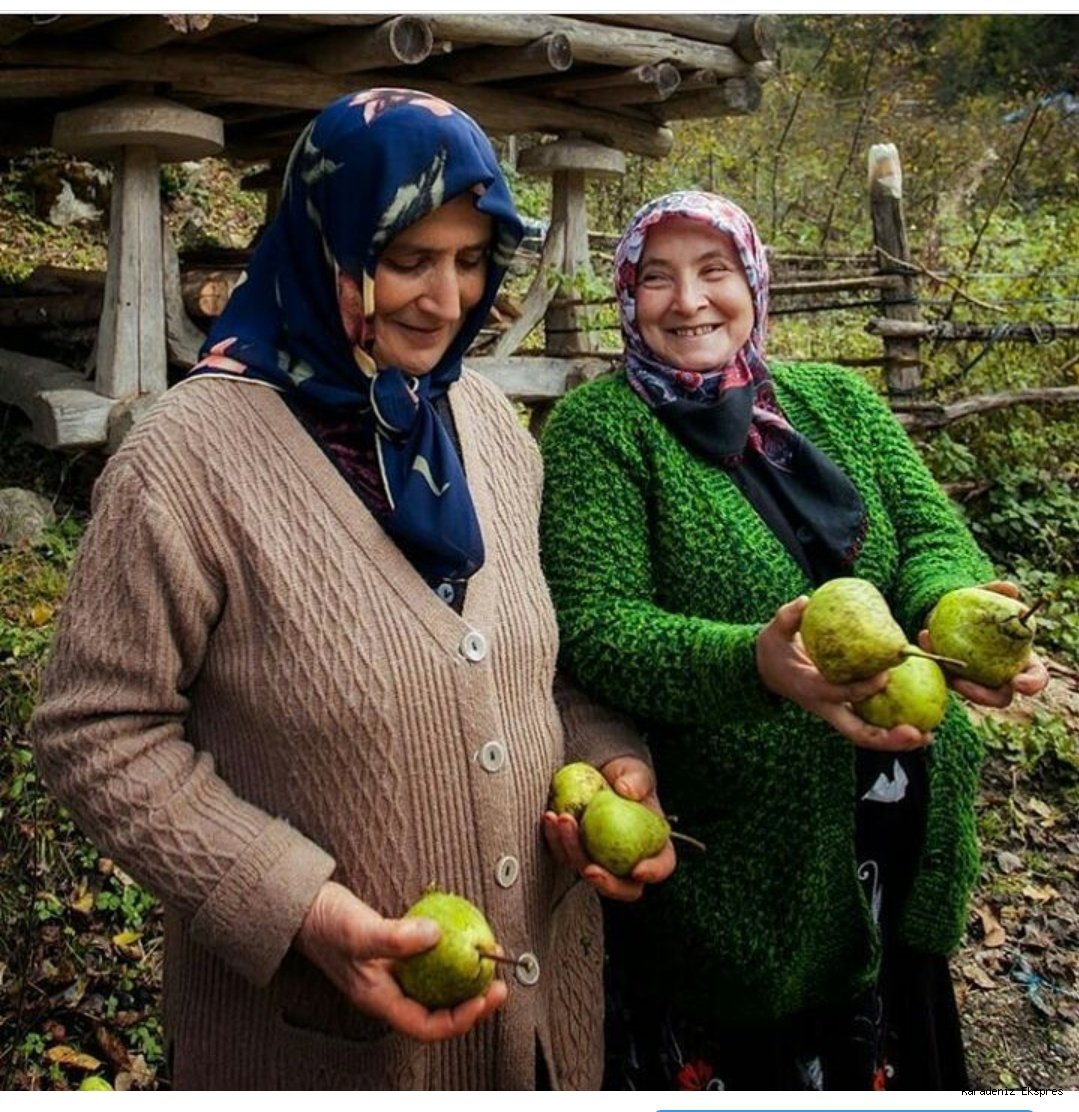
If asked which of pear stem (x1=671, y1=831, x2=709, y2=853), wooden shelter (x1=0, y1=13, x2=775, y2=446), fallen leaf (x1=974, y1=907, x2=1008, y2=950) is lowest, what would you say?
fallen leaf (x1=974, y1=907, x2=1008, y2=950)

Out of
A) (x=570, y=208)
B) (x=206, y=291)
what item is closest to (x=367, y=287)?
(x=206, y=291)

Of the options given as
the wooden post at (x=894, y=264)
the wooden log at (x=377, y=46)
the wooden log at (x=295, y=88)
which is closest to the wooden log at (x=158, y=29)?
the wooden log at (x=295, y=88)

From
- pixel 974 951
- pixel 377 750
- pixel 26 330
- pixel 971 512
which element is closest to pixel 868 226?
pixel 971 512

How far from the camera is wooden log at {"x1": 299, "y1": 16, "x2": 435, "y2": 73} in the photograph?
533 centimetres

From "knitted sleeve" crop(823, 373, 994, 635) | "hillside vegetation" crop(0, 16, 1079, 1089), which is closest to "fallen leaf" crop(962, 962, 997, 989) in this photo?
"hillside vegetation" crop(0, 16, 1079, 1089)

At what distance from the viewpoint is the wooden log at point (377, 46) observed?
5.33 metres

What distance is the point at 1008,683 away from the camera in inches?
79.4

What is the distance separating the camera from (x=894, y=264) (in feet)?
26.0

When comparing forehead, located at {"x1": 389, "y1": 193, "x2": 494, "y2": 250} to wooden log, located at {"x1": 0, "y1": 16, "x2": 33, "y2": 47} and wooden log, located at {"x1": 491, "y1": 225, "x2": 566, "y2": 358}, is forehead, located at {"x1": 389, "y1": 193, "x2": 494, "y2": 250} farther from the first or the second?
wooden log, located at {"x1": 491, "y1": 225, "x2": 566, "y2": 358}

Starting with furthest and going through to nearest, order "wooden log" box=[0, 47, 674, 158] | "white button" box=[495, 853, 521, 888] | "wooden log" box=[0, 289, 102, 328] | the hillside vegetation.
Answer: "wooden log" box=[0, 289, 102, 328]
"wooden log" box=[0, 47, 674, 158]
the hillside vegetation
"white button" box=[495, 853, 521, 888]

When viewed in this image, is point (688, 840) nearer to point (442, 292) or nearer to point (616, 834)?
point (616, 834)

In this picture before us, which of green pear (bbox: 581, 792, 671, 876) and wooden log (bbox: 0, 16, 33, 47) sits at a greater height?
wooden log (bbox: 0, 16, 33, 47)

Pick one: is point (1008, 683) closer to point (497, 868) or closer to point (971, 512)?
point (497, 868)

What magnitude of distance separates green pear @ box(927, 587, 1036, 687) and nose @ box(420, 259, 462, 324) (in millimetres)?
911
